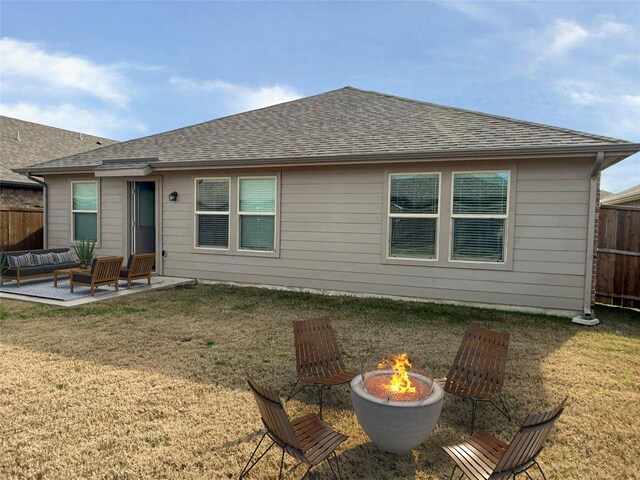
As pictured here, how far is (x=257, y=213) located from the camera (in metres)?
9.37

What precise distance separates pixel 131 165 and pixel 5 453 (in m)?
8.44

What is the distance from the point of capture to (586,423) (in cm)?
349

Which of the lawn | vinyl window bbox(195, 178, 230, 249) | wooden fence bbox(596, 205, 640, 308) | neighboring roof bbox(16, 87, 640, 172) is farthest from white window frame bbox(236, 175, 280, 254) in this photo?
wooden fence bbox(596, 205, 640, 308)

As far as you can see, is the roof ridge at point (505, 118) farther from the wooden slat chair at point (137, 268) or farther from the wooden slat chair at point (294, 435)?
the wooden slat chair at point (137, 268)

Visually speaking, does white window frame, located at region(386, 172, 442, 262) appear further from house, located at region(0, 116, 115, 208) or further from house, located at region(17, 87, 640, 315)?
house, located at region(0, 116, 115, 208)

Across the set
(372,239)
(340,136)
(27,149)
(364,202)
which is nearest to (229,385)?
(372,239)

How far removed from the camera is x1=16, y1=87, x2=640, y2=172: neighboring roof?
7375 mm

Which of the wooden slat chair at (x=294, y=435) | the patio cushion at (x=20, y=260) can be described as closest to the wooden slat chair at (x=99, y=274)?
the patio cushion at (x=20, y=260)

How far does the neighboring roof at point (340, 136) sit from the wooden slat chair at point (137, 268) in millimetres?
2381

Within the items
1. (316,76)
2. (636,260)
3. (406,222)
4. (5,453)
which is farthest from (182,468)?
(316,76)

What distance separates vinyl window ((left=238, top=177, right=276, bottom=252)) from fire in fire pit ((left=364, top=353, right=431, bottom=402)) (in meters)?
6.37

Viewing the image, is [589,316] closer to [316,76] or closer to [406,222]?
[406,222]

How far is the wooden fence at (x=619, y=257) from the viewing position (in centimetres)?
860

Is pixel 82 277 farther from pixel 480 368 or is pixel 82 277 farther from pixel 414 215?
pixel 480 368
